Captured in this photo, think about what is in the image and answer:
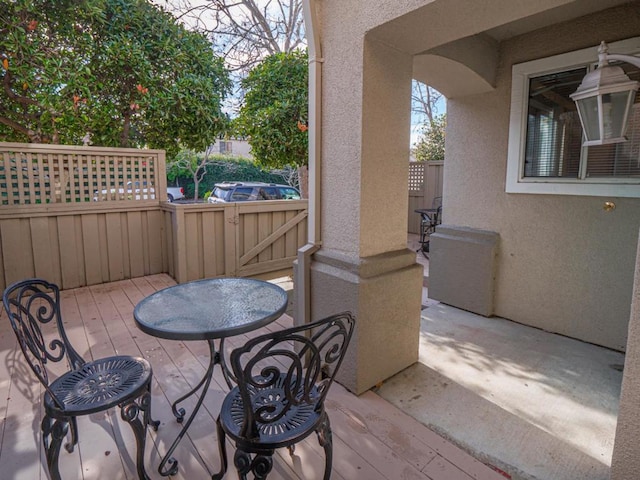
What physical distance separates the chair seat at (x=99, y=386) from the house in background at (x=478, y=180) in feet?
3.84

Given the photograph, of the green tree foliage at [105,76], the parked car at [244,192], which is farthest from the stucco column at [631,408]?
the parked car at [244,192]

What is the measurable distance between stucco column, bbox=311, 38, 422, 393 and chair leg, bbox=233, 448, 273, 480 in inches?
41.8

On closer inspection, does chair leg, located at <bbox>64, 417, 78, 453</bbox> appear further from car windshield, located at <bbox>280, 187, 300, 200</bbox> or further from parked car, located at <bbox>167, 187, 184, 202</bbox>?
parked car, located at <bbox>167, 187, 184, 202</bbox>

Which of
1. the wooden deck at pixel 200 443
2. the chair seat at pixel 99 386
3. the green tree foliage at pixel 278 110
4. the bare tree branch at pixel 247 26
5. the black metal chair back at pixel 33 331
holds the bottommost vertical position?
the wooden deck at pixel 200 443

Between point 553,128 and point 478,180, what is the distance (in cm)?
78

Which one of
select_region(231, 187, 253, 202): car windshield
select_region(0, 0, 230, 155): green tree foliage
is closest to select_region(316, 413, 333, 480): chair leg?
select_region(0, 0, 230, 155): green tree foliage

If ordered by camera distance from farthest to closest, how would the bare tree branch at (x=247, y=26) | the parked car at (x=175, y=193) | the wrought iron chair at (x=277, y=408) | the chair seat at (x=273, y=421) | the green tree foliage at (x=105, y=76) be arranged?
the parked car at (x=175, y=193), the bare tree branch at (x=247, y=26), the green tree foliage at (x=105, y=76), the chair seat at (x=273, y=421), the wrought iron chair at (x=277, y=408)

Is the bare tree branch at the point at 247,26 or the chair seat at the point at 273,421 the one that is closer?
the chair seat at the point at 273,421

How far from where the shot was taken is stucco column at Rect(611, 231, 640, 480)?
1344mm

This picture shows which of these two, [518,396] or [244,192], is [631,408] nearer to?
[518,396]

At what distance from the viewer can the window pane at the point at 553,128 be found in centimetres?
312

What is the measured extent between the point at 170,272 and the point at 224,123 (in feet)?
7.46

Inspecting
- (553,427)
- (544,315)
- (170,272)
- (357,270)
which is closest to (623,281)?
(544,315)

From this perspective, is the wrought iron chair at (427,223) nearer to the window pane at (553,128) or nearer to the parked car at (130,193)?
the window pane at (553,128)
